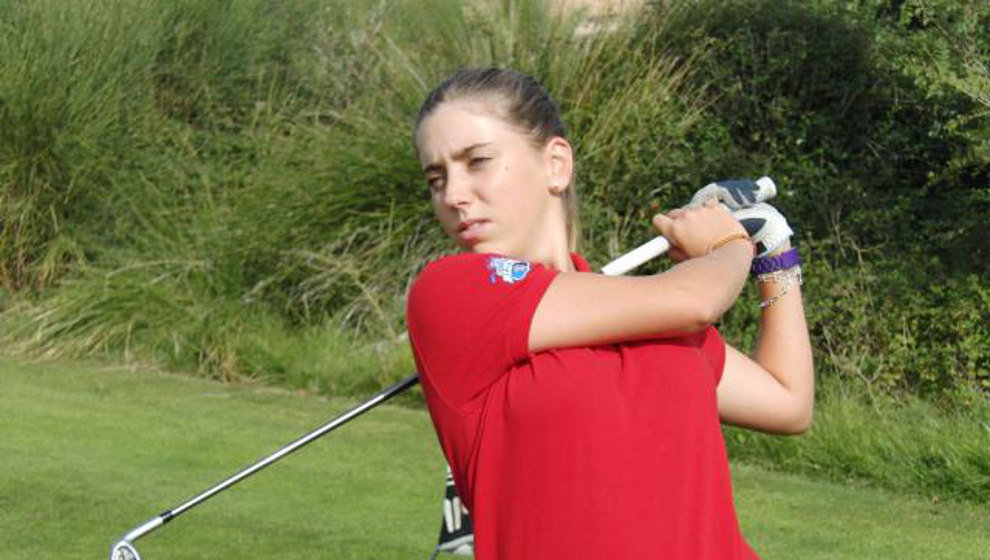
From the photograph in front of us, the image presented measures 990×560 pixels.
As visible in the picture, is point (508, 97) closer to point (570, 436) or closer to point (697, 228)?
point (697, 228)

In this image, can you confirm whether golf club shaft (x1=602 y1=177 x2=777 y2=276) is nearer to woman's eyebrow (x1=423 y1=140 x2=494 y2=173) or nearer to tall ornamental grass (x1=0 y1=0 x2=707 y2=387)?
woman's eyebrow (x1=423 y1=140 x2=494 y2=173)

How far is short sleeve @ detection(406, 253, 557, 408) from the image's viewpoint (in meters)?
2.39

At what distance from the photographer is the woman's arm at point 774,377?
2.76 metres

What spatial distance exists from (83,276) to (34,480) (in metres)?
4.92

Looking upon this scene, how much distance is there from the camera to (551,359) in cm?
237

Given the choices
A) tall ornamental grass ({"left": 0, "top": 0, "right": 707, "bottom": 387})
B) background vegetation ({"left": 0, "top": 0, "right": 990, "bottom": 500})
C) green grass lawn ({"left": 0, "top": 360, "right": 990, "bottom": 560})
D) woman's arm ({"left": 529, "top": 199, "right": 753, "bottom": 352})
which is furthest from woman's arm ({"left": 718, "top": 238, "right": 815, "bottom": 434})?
tall ornamental grass ({"left": 0, "top": 0, "right": 707, "bottom": 387})

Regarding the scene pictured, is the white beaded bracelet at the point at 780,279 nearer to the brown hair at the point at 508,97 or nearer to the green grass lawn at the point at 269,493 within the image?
the brown hair at the point at 508,97

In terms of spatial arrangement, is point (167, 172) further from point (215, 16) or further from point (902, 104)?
point (902, 104)

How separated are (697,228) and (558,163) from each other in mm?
230

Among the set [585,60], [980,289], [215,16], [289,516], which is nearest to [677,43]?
[585,60]

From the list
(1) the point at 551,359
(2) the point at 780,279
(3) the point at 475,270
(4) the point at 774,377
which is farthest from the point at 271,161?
(1) the point at 551,359

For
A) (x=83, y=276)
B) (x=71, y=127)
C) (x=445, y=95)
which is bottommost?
(x=83, y=276)

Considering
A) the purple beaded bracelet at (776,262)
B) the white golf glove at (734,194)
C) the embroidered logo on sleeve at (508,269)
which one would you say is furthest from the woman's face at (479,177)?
the purple beaded bracelet at (776,262)

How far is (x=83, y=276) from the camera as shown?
41.9 ft
